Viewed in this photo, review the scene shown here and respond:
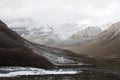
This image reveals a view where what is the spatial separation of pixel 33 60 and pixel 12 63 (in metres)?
8.89

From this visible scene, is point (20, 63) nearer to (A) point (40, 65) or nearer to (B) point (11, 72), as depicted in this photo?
(A) point (40, 65)

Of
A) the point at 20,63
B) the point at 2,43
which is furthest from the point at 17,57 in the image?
the point at 2,43

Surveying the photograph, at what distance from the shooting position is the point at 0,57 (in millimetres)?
73125

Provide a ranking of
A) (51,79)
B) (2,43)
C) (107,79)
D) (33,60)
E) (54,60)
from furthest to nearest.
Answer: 1. (54,60)
2. (2,43)
3. (33,60)
4. (107,79)
5. (51,79)

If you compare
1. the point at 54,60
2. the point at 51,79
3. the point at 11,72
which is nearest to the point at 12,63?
the point at 11,72

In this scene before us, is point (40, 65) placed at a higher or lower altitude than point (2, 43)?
lower

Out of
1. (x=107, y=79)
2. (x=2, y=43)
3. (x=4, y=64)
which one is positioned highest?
(x=2, y=43)

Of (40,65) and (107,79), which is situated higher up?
(40,65)

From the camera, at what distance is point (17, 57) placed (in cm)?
7800

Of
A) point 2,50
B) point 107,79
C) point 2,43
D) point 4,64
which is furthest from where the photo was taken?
point 2,43

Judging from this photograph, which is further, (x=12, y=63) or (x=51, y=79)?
(x=12, y=63)

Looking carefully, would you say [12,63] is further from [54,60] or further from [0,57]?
[54,60]

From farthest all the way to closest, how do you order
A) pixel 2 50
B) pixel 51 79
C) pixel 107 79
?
1. pixel 2 50
2. pixel 107 79
3. pixel 51 79

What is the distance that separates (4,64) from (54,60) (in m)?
66.9
